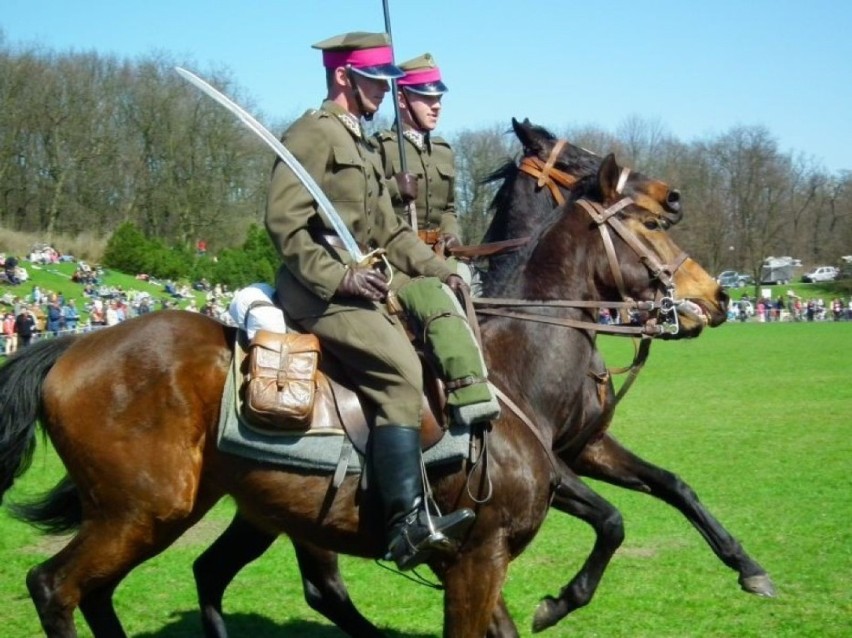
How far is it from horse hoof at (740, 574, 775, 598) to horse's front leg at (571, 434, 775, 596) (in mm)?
158

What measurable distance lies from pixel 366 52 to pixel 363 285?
1256 mm

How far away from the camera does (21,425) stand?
5992 mm

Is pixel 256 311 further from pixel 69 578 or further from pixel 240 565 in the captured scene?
pixel 240 565

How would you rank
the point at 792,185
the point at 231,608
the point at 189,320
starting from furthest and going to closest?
the point at 792,185 → the point at 231,608 → the point at 189,320

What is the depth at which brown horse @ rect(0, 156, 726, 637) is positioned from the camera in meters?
5.54

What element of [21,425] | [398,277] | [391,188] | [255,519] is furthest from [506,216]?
[21,425]

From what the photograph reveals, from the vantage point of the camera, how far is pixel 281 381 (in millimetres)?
5363

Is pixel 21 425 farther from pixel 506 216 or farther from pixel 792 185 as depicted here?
pixel 792 185

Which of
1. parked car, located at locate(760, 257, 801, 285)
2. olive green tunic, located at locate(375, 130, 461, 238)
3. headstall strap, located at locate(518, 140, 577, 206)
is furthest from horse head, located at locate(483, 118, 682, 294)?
parked car, located at locate(760, 257, 801, 285)

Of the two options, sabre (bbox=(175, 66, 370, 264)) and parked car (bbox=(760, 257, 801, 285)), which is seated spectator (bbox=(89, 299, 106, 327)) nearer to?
sabre (bbox=(175, 66, 370, 264))

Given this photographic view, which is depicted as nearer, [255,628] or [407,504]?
[407,504]

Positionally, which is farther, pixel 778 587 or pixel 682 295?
pixel 778 587

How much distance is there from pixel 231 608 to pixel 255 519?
2502mm

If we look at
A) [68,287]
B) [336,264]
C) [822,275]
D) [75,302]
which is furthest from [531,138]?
[822,275]
